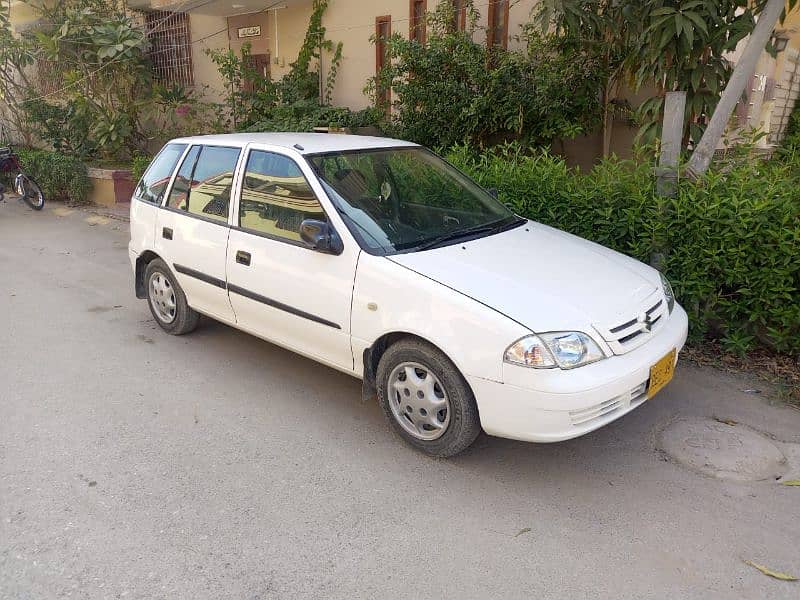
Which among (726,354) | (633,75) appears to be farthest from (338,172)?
(633,75)

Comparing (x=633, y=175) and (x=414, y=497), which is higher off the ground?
(x=633, y=175)

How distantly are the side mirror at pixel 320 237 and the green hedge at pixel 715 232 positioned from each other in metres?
2.32

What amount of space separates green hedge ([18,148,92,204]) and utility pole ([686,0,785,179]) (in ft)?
34.5

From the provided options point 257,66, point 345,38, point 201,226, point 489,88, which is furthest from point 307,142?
point 257,66

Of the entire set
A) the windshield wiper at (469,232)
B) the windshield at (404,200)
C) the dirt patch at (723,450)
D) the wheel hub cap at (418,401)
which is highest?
the windshield at (404,200)

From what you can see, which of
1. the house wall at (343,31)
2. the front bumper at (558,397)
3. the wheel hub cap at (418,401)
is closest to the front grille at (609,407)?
the front bumper at (558,397)

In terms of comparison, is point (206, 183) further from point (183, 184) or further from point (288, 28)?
point (288, 28)

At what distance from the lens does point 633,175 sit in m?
5.11

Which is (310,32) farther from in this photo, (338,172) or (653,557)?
(653,557)

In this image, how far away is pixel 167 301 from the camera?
5.29 meters

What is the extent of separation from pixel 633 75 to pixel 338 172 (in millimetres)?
3998

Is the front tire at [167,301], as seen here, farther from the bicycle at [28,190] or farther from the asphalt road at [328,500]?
the bicycle at [28,190]

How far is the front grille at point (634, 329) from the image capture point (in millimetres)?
3223

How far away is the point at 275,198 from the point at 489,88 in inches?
168
